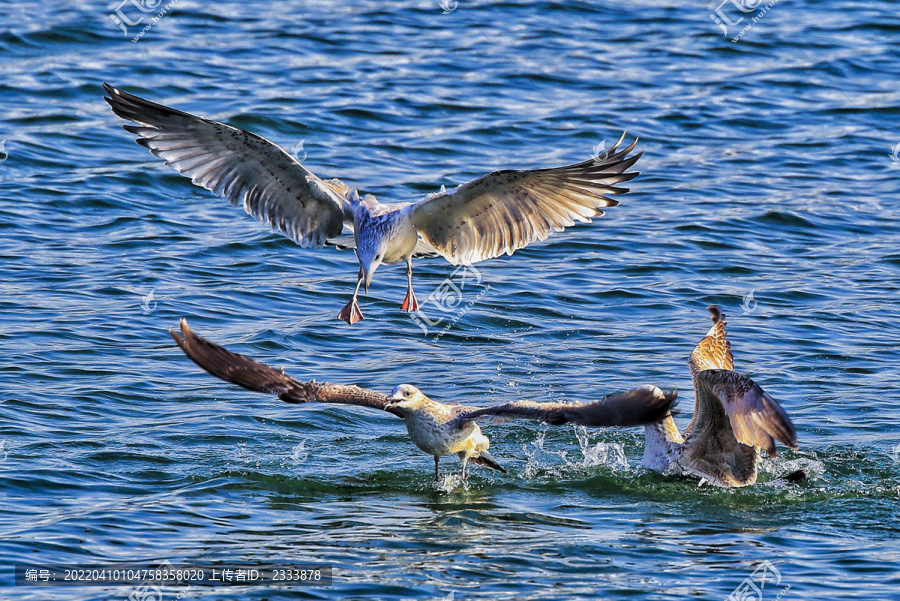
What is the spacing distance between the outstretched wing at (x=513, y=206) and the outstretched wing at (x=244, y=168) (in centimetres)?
87

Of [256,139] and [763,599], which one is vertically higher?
[256,139]

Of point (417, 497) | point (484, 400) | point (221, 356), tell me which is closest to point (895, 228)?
point (484, 400)

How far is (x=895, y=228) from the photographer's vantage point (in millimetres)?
14461

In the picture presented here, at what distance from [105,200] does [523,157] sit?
5038 mm

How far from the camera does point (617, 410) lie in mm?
6879

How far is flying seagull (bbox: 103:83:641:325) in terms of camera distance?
9.05m

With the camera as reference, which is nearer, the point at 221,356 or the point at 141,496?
the point at 221,356

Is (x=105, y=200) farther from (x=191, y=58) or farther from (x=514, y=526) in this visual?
(x=514, y=526)
